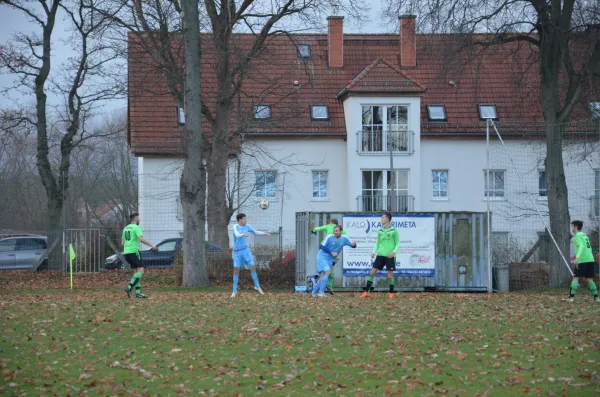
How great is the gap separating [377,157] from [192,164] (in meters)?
19.6

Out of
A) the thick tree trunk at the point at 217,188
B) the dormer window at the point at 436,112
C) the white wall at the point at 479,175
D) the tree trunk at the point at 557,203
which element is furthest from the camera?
the dormer window at the point at 436,112

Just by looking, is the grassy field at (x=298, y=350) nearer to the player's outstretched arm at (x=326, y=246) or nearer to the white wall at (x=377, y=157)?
the player's outstretched arm at (x=326, y=246)

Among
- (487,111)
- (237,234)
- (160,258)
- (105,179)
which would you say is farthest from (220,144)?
(105,179)

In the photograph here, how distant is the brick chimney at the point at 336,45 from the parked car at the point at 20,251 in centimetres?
2098

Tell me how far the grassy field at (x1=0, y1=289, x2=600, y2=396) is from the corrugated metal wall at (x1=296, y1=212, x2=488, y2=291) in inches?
399

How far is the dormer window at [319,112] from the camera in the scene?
4838 centimetres

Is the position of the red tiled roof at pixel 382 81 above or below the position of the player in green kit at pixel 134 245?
above

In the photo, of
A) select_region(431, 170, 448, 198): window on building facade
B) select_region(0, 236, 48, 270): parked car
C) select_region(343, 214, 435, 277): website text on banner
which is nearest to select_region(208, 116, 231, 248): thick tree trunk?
select_region(0, 236, 48, 270): parked car

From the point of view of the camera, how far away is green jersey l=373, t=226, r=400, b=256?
74.5 ft

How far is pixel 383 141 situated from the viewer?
4672 cm

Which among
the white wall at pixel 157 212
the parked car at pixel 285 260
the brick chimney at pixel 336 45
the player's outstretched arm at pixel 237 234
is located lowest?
the parked car at pixel 285 260

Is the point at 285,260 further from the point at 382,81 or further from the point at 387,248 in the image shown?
the point at 382,81

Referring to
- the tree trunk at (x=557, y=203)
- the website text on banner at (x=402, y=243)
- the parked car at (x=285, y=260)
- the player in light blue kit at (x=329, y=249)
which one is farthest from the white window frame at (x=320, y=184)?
the player in light blue kit at (x=329, y=249)

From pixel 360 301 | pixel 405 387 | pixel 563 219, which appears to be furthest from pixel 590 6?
pixel 405 387
